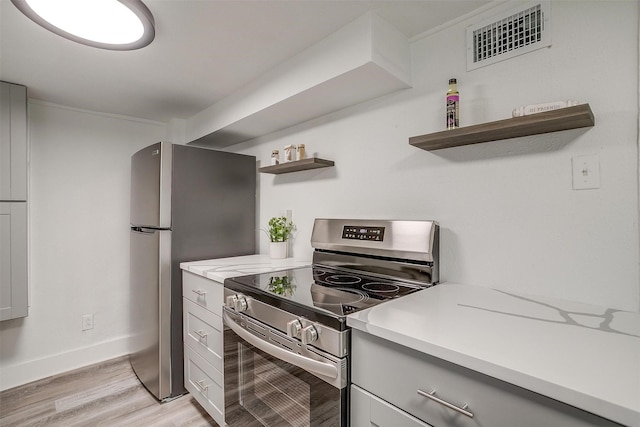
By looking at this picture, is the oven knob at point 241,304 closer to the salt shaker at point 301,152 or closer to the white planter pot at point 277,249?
the white planter pot at point 277,249

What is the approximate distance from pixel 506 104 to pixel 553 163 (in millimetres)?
308

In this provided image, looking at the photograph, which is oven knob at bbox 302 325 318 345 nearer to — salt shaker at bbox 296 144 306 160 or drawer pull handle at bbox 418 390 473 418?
drawer pull handle at bbox 418 390 473 418

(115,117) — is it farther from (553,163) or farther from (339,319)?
(553,163)

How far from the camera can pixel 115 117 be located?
2.76 metres

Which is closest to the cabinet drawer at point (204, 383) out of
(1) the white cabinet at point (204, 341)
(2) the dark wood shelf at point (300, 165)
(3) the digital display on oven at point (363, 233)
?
(1) the white cabinet at point (204, 341)

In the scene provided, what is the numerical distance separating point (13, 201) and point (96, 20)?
1.52 m

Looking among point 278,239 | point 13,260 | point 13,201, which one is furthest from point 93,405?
point 278,239

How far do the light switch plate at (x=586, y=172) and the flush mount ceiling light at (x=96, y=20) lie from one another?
1.77 meters

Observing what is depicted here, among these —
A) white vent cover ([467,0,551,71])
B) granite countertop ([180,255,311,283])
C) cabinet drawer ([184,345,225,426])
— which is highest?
white vent cover ([467,0,551,71])

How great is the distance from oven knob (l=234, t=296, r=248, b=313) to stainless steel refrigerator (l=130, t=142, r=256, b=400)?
83cm

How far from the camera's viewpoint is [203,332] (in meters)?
1.81

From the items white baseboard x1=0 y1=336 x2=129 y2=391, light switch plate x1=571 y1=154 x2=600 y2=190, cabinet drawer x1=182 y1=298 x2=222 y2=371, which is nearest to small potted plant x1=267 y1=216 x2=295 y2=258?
cabinet drawer x1=182 y1=298 x2=222 y2=371

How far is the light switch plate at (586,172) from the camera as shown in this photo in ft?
3.61

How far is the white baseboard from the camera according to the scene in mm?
2268
